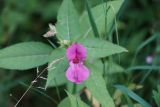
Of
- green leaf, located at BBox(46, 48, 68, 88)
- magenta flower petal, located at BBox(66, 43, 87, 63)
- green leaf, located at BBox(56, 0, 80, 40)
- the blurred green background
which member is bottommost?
the blurred green background

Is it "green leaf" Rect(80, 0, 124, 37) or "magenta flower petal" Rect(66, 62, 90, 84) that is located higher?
"green leaf" Rect(80, 0, 124, 37)

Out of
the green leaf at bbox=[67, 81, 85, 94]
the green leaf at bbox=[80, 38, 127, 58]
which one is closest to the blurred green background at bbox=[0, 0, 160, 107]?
the green leaf at bbox=[67, 81, 85, 94]

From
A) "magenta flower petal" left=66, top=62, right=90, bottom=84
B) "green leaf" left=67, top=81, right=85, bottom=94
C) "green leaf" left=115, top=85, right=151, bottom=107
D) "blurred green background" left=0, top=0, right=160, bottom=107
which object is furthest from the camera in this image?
"blurred green background" left=0, top=0, right=160, bottom=107

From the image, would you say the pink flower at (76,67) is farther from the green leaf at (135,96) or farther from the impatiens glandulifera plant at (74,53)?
the green leaf at (135,96)

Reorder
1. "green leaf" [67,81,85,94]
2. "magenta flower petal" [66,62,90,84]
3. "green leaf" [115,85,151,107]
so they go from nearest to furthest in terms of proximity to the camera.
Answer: "magenta flower petal" [66,62,90,84]
"green leaf" [115,85,151,107]
"green leaf" [67,81,85,94]

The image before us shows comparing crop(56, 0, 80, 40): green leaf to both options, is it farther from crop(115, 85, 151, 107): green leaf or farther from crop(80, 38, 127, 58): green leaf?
crop(115, 85, 151, 107): green leaf

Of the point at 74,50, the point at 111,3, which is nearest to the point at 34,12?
the point at 111,3

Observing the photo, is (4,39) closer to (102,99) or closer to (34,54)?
(34,54)

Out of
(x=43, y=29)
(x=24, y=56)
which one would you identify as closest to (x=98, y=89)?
(x=24, y=56)
